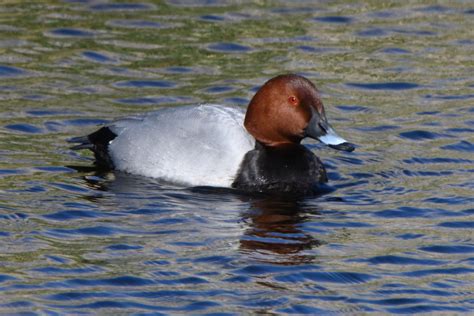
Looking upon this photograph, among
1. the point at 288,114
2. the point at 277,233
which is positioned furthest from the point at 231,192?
the point at 277,233

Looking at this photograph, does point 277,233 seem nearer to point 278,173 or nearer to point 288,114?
point 278,173

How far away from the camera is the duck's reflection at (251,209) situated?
7.86 metres

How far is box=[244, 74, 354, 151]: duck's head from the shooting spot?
372 inches

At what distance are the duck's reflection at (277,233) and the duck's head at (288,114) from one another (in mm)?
648

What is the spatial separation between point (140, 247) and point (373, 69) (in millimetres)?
5577

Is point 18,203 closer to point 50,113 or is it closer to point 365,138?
point 50,113

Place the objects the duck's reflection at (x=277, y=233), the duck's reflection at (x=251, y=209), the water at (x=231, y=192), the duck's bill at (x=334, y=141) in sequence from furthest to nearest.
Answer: the duck's bill at (x=334, y=141) → the duck's reflection at (x=251, y=209) → the duck's reflection at (x=277, y=233) → the water at (x=231, y=192)

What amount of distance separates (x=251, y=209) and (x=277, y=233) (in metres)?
0.61

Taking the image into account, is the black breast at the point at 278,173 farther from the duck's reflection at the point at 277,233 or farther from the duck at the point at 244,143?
the duck's reflection at the point at 277,233

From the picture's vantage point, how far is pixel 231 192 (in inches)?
364

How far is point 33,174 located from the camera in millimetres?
9328

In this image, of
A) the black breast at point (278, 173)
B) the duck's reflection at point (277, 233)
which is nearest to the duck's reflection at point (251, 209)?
the duck's reflection at point (277, 233)

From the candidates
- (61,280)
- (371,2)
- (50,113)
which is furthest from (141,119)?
(371,2)

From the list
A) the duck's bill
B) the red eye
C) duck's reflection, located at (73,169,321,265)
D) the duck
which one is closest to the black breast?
the duck
